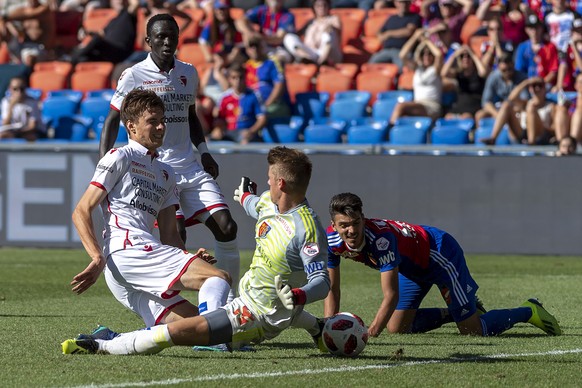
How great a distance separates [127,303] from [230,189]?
913cm

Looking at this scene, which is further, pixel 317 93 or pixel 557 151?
pixel 317 93

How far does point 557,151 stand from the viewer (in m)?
15.9

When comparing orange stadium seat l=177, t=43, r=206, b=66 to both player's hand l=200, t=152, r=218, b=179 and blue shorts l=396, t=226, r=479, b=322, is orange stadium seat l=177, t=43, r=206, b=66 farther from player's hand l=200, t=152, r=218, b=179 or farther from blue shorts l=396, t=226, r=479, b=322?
blue shorts l=396, t=226, r=479, b=322

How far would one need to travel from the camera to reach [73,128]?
19109 millimetres

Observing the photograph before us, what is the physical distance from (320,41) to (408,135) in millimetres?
3600

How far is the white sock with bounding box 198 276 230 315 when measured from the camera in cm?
672

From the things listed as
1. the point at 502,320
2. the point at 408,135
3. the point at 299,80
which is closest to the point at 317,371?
the point at 502,320

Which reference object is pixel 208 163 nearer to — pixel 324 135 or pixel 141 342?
pixel 141 342

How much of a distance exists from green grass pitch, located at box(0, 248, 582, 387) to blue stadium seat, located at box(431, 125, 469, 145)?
19.5ft

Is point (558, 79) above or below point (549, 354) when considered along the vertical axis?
above

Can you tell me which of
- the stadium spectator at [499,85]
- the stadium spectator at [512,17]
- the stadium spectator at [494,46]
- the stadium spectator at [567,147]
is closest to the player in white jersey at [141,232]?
the stadium spectator at [567,147]

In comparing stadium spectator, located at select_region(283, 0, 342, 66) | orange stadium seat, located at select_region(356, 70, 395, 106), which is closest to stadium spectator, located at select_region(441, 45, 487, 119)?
orange stadium seat, located at select_region(356, 70, 395, 106)

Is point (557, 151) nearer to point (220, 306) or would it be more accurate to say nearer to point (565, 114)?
point (565, 114)

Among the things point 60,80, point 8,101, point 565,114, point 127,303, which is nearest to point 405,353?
point 127,303
